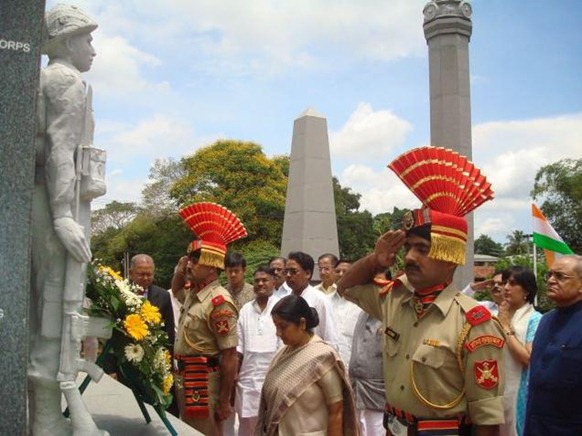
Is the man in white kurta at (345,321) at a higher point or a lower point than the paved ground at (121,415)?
higher

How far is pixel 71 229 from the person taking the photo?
2.79m

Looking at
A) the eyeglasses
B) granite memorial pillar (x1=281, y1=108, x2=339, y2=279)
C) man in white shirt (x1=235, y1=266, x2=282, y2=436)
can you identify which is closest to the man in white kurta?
man in white shirt (x1=235, y1=266, x2=282, y2=436)

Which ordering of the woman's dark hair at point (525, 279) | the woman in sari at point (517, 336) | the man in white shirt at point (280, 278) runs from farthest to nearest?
the man in white shirt at point (280, 278), the woman's dark hair at point (525, 279), the woman in sari at point (517, 336)

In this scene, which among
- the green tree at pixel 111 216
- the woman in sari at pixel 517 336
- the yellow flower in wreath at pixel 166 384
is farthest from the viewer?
the green tree at pixel 111 216

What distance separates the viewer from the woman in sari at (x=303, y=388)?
3.20 metres

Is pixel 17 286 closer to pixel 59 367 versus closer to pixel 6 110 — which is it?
pixel 59 367

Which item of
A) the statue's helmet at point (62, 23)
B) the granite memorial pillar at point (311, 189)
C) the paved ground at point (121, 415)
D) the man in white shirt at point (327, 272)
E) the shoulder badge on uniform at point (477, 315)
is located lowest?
the paved ground at point (121, 415)

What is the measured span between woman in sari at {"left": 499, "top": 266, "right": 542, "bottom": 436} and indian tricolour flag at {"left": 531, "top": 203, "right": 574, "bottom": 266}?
1.41 metres

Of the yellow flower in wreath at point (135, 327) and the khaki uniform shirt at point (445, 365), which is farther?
the yellow flower in wreath at point (135, 327)

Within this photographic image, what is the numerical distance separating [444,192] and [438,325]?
615mm

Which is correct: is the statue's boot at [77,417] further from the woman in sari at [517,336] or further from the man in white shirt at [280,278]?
the man in white shirt at [280,278]

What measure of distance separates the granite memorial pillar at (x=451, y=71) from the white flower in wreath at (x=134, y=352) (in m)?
8.47

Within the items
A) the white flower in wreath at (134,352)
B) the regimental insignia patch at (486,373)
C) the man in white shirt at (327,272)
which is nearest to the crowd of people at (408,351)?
the regimental insignia patch at (486,373)

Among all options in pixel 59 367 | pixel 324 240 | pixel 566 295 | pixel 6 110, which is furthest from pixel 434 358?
pixel 324 240
